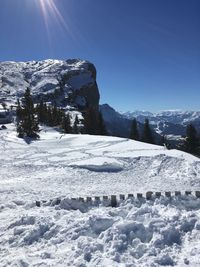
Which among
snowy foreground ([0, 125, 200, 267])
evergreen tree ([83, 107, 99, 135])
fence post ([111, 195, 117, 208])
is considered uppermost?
evergreen tree ([83, 107, 99, 135])

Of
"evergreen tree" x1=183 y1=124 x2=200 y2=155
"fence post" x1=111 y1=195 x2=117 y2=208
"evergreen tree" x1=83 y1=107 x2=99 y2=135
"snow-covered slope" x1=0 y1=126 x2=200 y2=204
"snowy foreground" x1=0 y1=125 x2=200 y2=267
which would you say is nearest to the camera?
"snowy foreground" x1=0 y1=125 x2=200 y2=267

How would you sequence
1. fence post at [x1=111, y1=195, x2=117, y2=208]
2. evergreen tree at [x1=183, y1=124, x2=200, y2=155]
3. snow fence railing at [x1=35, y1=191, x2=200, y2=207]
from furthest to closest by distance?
evergreen tree at [x1=183, y1=124, x2=200, y2=155], fence post at [x1=111, y1=195, x2=117, y2=208], snow fence railing at [x1=35, y1=191, x2=200, y2=207]

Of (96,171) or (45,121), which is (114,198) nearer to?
(96,171)

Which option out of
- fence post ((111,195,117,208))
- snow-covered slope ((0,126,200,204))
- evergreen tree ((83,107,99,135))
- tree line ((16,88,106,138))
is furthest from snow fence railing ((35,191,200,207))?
evergreen tree ((83,107,99,135))

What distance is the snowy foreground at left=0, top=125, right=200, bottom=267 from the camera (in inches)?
363

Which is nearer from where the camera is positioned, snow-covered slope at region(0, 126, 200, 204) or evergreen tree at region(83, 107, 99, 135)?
snow-covered slope at region(0, 126, 200, 204)

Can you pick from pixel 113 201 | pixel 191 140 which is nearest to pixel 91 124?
pixel 191 140

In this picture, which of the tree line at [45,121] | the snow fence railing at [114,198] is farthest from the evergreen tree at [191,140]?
the snow fence railing at [114,198]

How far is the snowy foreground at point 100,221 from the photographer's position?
30.3 feet

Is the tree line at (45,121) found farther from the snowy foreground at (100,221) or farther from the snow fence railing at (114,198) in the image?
the snow fence railing at (114,198)

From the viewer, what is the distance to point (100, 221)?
11.0 metres

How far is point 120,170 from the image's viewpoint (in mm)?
22203

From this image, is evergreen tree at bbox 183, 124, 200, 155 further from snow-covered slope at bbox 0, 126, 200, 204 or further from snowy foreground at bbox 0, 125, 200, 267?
snowy foreground at bbox 0, 125, 200, 267

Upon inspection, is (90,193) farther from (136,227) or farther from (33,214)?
(136,227)
